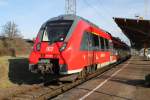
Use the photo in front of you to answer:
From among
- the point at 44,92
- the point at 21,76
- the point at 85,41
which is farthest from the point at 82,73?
the point at 44,92

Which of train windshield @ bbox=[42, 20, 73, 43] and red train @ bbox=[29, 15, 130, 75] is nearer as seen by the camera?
red train @ bbox=[29, 15, 130, 75]

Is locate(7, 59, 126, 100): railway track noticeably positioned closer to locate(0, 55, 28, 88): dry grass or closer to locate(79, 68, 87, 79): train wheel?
locate(79, 68, 87, 79): train wheel

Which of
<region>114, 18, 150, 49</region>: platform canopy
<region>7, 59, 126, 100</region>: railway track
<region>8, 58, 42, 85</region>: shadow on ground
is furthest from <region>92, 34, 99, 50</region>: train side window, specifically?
<region>114, 18, 150, 49</region>: platform canopy

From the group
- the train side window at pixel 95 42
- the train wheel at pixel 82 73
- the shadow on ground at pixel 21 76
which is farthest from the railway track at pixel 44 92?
the train side window at pixel 95 42

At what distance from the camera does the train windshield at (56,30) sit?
17.6 metres

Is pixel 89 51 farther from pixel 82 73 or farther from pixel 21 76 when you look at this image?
pixel 21 76

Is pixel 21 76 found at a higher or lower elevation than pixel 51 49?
lower

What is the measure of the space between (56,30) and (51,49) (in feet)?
4.38

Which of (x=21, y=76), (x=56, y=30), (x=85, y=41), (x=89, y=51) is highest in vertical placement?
(x=56, y=30)

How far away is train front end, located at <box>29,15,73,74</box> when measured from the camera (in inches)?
661

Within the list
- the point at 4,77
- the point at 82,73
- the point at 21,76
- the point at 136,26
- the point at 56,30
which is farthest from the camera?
the point at 136,26

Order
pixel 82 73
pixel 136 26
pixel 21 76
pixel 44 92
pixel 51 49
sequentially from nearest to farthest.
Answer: pixel 44 92, pixel 51 49, pixel 82 73, pixel 21 76, pixel 136 26

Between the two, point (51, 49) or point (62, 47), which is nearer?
point (62, 47)

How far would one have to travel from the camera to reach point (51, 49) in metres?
17.1
